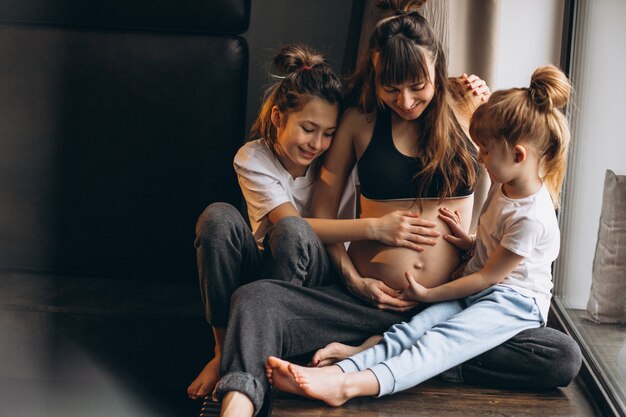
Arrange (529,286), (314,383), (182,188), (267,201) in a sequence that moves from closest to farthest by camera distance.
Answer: (314,383) → (529,286) → (267,201) → (182,188)

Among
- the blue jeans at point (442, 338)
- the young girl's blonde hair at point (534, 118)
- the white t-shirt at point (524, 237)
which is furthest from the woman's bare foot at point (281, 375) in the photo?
the young girl's blonde hair at point (534, 118)

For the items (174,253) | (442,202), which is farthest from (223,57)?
(442,202)

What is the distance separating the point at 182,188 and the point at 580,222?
92cm

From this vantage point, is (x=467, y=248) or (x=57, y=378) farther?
(x=57, y=378)

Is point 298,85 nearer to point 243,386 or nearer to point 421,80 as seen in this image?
point 421,80

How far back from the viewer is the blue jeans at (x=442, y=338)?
1474 mm

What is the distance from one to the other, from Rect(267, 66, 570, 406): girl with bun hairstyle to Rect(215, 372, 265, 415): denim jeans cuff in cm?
4

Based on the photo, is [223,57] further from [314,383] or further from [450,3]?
[314,383]

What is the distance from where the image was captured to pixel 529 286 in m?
1.57

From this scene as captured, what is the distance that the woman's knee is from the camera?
1.55 m

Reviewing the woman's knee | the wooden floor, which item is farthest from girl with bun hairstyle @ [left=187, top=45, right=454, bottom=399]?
the wooden floor

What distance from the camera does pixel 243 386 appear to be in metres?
1.38

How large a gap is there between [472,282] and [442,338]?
0.12m

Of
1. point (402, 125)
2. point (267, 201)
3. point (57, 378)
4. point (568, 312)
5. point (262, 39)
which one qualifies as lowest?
point (57, 378)
